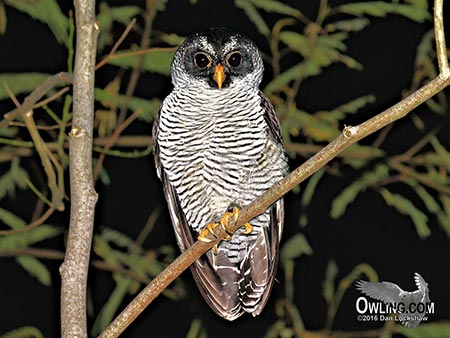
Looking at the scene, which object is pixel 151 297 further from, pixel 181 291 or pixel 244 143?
pixel 181 291

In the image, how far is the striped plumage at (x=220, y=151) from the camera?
1424 millimetres

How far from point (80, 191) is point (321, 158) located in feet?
1.18

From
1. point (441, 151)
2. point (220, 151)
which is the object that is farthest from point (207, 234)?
point (441, 151)

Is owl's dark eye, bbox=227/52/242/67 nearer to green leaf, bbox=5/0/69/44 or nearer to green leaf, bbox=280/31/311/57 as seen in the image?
green leaf, bbox=5/0/69/44

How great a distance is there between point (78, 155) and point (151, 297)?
0.23 m

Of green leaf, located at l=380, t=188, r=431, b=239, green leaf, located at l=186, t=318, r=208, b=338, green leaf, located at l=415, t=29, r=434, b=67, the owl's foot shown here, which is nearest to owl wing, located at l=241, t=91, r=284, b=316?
the owl's foot

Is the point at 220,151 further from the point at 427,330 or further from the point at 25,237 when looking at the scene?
the point at 427,330

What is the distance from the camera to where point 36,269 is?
1828 mm

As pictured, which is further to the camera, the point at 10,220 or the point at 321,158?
the point at 10,220

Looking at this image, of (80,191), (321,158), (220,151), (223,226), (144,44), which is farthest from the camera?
(144,44)

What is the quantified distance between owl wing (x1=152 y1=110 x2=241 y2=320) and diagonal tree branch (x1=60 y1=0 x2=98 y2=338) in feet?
1.47

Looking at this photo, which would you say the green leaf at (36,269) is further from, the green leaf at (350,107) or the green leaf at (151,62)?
the green leaf at (350,107)

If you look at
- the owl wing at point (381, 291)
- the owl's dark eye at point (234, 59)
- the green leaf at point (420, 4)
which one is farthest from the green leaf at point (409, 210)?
the owl's dark eye at point (234, 59)

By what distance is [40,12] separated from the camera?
1665mm
